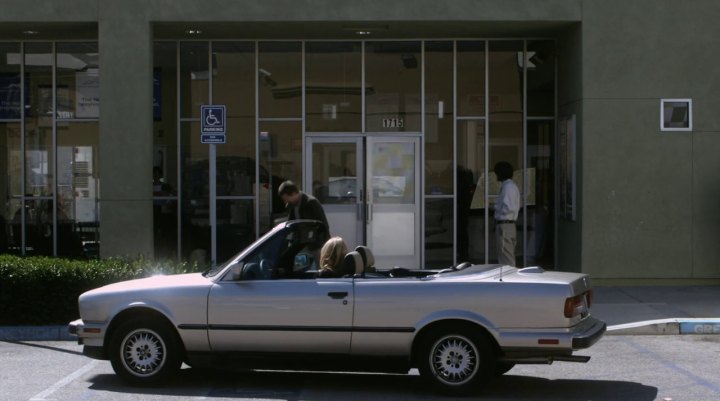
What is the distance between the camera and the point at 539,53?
54.6 ft

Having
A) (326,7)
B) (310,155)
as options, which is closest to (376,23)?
(326,7)

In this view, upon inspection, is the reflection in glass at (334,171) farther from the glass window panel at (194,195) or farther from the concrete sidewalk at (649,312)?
the concrete sidewalk at (649,312)

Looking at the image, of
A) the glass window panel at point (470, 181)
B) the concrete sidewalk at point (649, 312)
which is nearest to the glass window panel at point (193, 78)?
the glass window panel at point (470, 181)

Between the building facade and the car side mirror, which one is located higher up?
the building facade

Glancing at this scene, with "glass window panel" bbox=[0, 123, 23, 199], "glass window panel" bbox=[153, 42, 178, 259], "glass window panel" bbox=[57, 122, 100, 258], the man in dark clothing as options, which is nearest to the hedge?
the man in dark clothing

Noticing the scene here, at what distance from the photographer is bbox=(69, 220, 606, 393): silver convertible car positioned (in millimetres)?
7973

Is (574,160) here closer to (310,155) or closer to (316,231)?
(310,155)

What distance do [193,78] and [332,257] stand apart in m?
8.79

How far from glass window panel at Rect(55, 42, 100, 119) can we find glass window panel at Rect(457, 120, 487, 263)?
256 inches

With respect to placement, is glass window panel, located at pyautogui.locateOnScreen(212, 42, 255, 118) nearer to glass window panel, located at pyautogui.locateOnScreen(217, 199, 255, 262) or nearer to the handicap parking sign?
glass window panel, located at pyautogui.locateOnScreen(217, 199, 255, 262)

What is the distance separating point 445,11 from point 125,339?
27.3ft

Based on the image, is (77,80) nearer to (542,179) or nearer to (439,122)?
(439,122)

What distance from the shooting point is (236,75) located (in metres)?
16.7

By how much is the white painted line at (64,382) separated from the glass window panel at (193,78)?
24.7 ft
